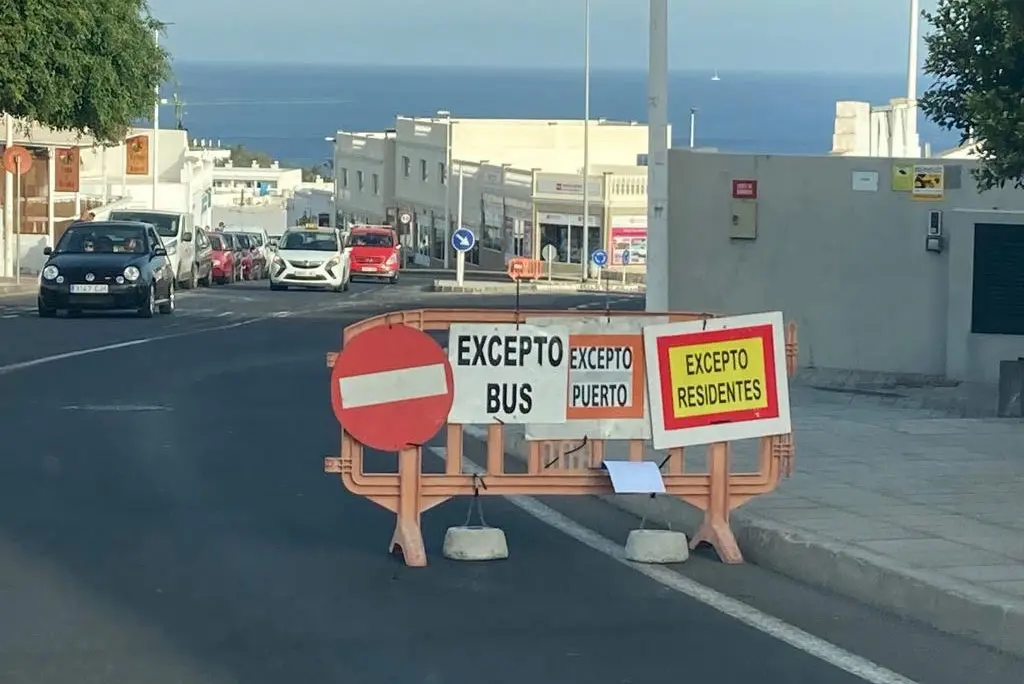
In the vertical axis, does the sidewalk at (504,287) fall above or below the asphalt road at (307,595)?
above

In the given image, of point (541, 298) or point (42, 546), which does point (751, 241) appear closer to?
point (42, 546)

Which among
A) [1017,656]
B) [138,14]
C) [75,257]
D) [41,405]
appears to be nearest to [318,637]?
[1017,656]

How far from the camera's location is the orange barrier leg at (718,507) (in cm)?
893

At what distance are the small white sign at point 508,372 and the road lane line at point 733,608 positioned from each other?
2.79 feet

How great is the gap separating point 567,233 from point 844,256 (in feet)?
184

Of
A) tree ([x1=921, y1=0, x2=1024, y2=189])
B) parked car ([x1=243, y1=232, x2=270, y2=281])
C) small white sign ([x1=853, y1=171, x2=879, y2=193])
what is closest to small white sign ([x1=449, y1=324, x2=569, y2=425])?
tree ([x1=921, y1=0, x2=1024, y2=189])

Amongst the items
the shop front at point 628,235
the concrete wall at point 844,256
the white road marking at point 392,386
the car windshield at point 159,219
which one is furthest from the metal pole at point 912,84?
the shop front at point 628,235

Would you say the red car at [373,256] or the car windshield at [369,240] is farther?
the car windshield at [369,240]

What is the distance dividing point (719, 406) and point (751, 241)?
10.9m

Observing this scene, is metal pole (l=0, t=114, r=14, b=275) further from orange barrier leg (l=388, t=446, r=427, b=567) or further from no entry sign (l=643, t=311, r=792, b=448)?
no entry sign (l=643, t=311, r=792, b=448)

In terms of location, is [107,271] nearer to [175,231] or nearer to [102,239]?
[102,239]

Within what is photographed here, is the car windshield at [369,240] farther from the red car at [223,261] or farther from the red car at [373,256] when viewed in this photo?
the red car at [223,261]

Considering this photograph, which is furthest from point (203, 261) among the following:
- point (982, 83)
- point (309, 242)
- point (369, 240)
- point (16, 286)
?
point (982, 83)

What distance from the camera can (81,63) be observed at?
30.6m
